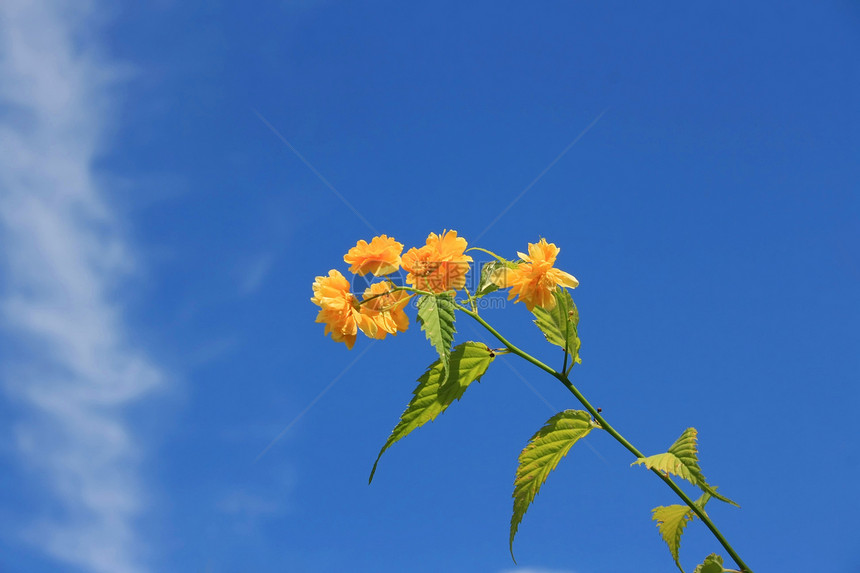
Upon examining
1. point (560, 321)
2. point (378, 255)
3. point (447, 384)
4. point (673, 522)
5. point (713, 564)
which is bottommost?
point (713, 564)

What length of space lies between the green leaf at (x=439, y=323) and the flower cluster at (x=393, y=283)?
0.18 m

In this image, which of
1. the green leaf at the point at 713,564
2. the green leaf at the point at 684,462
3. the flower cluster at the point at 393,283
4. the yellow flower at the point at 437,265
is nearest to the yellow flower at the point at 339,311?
the flower cluster at the point at 393,283

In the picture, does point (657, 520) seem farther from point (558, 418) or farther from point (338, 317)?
point (338, 317)

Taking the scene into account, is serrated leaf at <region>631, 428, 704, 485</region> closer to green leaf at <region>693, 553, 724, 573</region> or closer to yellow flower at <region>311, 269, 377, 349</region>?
green leaf at <region>693, 553, 724, 573</region>

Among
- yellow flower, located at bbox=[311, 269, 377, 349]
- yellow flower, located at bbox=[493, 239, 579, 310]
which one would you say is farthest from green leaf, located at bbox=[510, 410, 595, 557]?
yellow flower, located at bbox=[311, 269, 377, 349]

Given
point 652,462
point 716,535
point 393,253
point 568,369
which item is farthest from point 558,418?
point 393,253

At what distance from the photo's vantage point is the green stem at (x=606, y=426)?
1844mm

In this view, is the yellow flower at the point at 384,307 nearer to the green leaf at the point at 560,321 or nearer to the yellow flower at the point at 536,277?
the yellow flower at the point at 536,277

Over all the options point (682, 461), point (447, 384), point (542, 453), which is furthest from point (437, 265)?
point (682, 461)

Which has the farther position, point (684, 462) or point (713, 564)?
point (713, 564)

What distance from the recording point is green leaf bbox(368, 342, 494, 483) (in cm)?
197

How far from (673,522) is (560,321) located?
105cm

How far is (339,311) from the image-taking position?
2.01 meters

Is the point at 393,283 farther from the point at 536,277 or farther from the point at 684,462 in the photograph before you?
the point at 684,462
